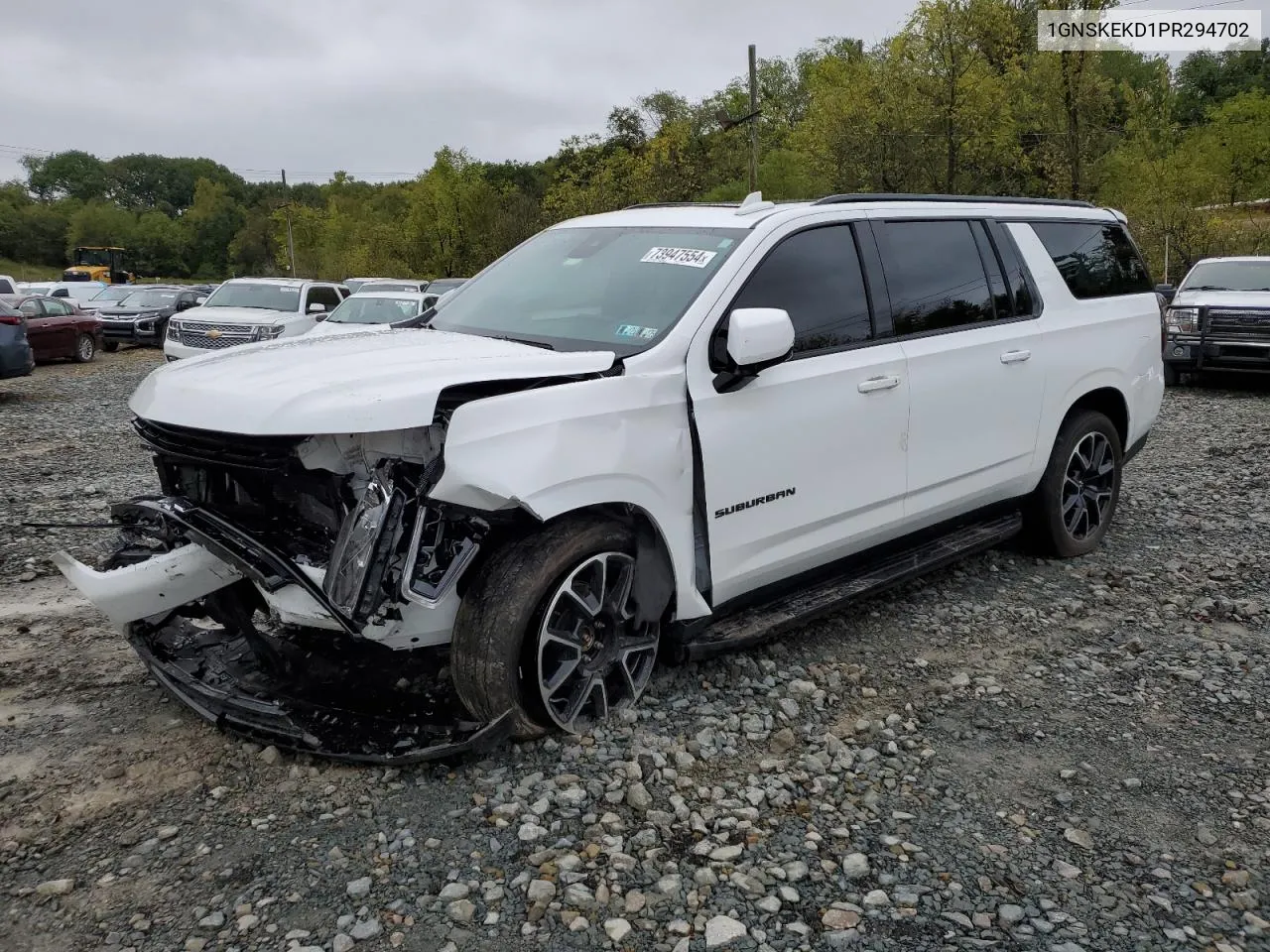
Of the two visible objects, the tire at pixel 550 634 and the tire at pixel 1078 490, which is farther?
the tire at pixel 1078 490

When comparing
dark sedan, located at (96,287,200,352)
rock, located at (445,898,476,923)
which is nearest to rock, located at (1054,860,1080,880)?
rock, located at (445,898,476,923)

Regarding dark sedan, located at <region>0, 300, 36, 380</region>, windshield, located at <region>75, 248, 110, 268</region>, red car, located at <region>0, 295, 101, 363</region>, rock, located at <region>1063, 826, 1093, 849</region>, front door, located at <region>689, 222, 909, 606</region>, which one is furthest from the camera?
windshield, located at <region>75, 248, 110, 268</region>

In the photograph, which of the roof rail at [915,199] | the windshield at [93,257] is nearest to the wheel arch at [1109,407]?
the roof rail at [915,199]

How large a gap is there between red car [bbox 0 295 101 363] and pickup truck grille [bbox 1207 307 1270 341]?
19.6 meters

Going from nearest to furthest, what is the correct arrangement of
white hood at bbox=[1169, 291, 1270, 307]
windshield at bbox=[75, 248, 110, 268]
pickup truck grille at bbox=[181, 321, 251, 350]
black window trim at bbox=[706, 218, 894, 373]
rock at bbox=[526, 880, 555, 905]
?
rock at bbox=[526, 880, 555, 905] < black window trim at bbox=[706, 218, 894, 373] < white hood at bbox=[1169, 291, 1270, 307] < pickup truck grille at bbox=[181, 321, 251, 350] < windshield at bbox=[75, 248, 110, 268]

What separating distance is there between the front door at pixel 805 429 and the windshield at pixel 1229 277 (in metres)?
11.6

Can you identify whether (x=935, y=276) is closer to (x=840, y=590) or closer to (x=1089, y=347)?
(x=1089, y=347)

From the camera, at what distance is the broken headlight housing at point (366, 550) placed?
307 centimetres

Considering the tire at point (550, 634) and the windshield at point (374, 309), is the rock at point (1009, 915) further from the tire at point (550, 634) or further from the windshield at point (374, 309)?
the windshield at point (374, 309)

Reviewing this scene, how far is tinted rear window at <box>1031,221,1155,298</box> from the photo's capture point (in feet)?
18.0

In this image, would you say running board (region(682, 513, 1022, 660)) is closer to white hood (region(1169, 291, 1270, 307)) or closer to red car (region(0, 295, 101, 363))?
white hood (region(1169, 291, 1270, 307))

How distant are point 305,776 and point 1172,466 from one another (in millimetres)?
7647

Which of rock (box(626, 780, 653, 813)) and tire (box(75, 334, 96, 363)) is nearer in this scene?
rock (box(626, 780, 653, 813))

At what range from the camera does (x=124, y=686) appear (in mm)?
4102
